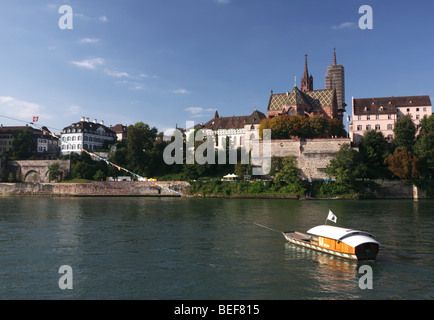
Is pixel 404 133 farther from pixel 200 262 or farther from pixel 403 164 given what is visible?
pixel 200 262

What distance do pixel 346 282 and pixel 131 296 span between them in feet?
31.7

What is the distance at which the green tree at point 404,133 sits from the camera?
70.6 metres

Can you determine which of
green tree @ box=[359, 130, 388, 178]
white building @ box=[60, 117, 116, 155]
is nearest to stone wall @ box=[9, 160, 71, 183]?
white building @ box=[60, 117, 116, 155]

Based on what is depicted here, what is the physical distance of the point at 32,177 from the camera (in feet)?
280

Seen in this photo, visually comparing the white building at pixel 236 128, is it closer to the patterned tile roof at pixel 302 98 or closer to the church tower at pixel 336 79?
the patterned tile roof at pixel 302 98

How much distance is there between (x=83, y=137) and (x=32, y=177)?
17116 millimetres

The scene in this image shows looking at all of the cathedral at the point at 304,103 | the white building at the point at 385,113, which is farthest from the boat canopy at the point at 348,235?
the cathedral at the point at 304,103

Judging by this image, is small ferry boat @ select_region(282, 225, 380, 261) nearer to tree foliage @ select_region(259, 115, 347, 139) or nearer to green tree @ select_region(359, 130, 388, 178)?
green tree @ select_region(359, 130, 388, 178)

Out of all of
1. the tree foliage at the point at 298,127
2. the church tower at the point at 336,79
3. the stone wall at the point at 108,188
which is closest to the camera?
the stone wall at the point at 108,188

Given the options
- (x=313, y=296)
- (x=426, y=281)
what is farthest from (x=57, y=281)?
(x=426, y=281)

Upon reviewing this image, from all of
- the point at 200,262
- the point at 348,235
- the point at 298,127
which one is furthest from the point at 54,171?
the point at 348,235

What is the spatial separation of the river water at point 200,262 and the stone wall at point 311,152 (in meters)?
36.7

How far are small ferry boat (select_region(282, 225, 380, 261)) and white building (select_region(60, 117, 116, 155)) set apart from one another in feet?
271

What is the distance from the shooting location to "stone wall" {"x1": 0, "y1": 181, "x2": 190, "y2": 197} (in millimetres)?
73312
